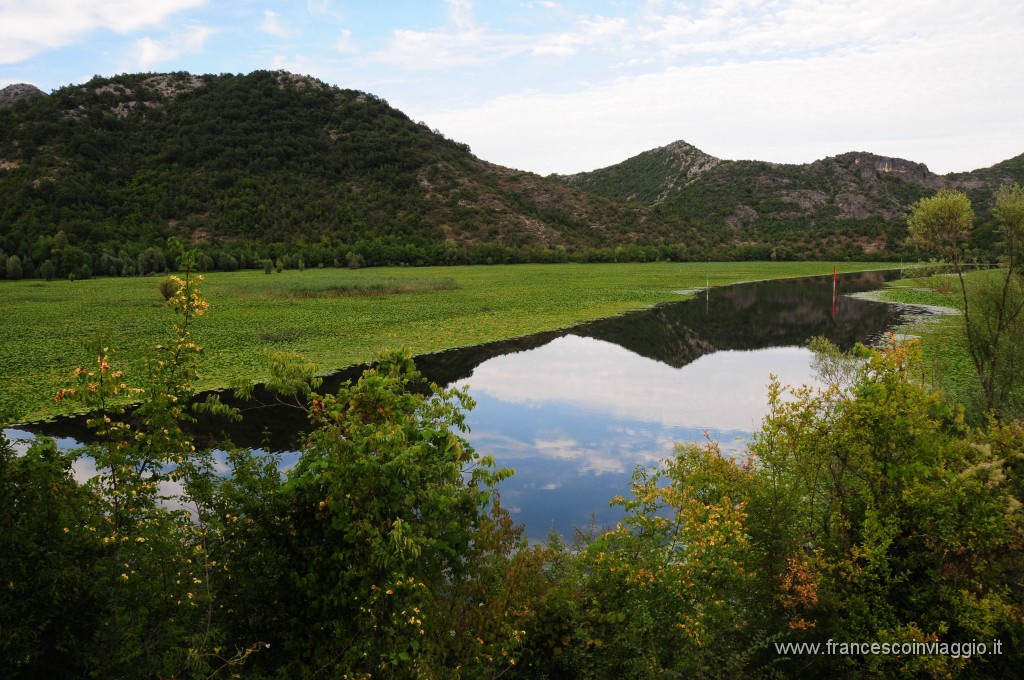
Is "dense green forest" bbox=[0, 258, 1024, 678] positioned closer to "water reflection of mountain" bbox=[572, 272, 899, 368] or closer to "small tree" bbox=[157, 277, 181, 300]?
"small tree" bbox=[157, 277, 181, 300]

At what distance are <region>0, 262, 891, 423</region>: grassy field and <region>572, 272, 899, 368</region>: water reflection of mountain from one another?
3340mm

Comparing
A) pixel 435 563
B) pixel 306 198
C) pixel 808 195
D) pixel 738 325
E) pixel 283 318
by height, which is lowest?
pixel 738 325

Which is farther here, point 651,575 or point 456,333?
point 456,333

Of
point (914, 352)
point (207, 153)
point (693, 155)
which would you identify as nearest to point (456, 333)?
point (914, 352)

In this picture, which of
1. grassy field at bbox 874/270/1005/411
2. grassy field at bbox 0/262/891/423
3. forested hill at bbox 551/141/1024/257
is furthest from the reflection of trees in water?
forested hill at bbox 551/141/1024/257

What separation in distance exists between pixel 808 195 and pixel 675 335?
508 ft

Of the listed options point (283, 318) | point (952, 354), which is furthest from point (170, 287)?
point (952, 354)

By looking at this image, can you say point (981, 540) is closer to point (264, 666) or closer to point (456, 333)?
point (264, 666)

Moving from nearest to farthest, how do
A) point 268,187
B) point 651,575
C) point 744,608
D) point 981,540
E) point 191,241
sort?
point 981,540, point 651,575, point 744,608, point 191,241, point 268,187

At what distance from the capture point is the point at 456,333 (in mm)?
28734

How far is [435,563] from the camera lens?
526cm

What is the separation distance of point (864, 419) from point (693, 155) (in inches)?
8305

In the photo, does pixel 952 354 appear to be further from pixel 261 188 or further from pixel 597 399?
pixel 261 188

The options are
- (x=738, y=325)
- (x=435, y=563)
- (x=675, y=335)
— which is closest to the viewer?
(x=435, y=563)
